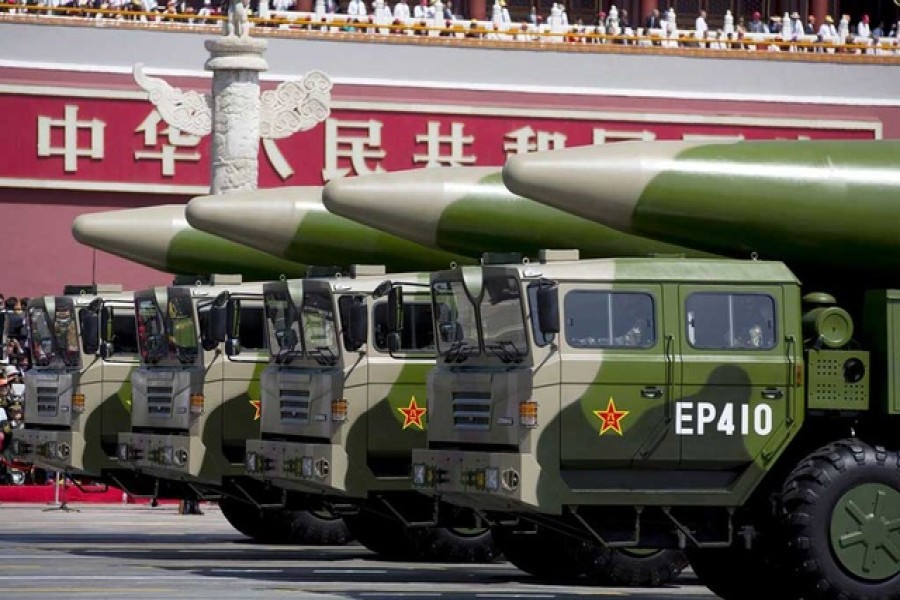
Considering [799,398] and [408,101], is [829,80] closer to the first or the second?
[408,101]

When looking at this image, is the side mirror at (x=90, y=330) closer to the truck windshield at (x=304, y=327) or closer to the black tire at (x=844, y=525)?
the truck windshield at (x=304, y=327)

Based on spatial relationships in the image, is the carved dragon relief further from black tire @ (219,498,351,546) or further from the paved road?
black tire @ (219,498,351,546)

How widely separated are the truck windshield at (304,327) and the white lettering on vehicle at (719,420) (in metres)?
4.31

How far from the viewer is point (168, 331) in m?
21.9

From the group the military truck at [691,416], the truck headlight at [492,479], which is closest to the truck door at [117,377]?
the military truck at [691,416]

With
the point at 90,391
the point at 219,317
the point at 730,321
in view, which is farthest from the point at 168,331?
the point at 730,321

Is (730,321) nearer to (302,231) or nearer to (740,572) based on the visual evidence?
(740,572)

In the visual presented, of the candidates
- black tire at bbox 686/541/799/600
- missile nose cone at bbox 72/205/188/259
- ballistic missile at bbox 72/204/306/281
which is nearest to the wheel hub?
black tire at bbox 686/541/799/600

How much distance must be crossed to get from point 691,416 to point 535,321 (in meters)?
1.24

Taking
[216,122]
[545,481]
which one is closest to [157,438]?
[545,481]

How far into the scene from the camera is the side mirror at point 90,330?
908 inches

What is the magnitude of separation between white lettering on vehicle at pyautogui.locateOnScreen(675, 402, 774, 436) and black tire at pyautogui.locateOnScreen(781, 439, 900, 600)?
1.62 feet

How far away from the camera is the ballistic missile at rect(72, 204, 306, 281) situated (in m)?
25.0

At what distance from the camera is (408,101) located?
4334cm
